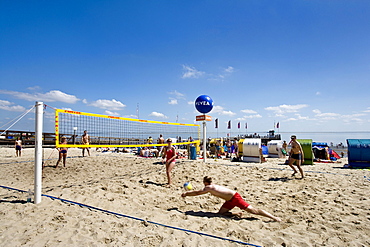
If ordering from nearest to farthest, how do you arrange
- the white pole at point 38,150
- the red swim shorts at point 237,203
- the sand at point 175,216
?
the sand at point 175,216 → the red swim shorts at point 237,203 → the white pole at point 38,150

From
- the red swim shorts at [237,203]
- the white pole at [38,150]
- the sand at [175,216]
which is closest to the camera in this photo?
the sand at [175,216]

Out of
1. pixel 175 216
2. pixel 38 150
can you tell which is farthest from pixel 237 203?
pixel 38 150

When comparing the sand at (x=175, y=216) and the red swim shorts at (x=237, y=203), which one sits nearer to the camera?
the sand at (x=175, y=216)

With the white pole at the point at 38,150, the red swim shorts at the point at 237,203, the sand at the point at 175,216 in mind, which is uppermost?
the white pole at the point at 38,150

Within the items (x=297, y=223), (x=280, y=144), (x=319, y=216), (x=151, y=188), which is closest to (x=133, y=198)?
(x=151, y=188)

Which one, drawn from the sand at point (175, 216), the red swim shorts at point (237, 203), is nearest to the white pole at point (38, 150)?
the sand at point (175, 216)

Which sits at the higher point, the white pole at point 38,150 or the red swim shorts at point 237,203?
the white pole at point 38,150

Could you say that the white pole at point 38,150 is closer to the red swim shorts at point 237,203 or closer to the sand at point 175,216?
the sand at point 175,216

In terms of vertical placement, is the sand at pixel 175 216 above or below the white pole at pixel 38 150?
below

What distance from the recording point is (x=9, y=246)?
2.47m

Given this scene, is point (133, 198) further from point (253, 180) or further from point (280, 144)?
point (280, 144)

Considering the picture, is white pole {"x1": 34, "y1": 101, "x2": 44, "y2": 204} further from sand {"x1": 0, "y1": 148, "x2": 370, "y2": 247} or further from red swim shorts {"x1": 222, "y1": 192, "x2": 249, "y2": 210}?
red swim shorts {"x1": 222, "y1": 192, "x2": 249, "y2": 210}

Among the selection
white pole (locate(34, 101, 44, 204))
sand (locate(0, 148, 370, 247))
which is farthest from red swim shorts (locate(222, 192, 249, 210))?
white pole (locate(34, 101, 44, 204))

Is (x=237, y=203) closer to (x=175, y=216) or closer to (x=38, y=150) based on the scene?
(x=175, y=216)
